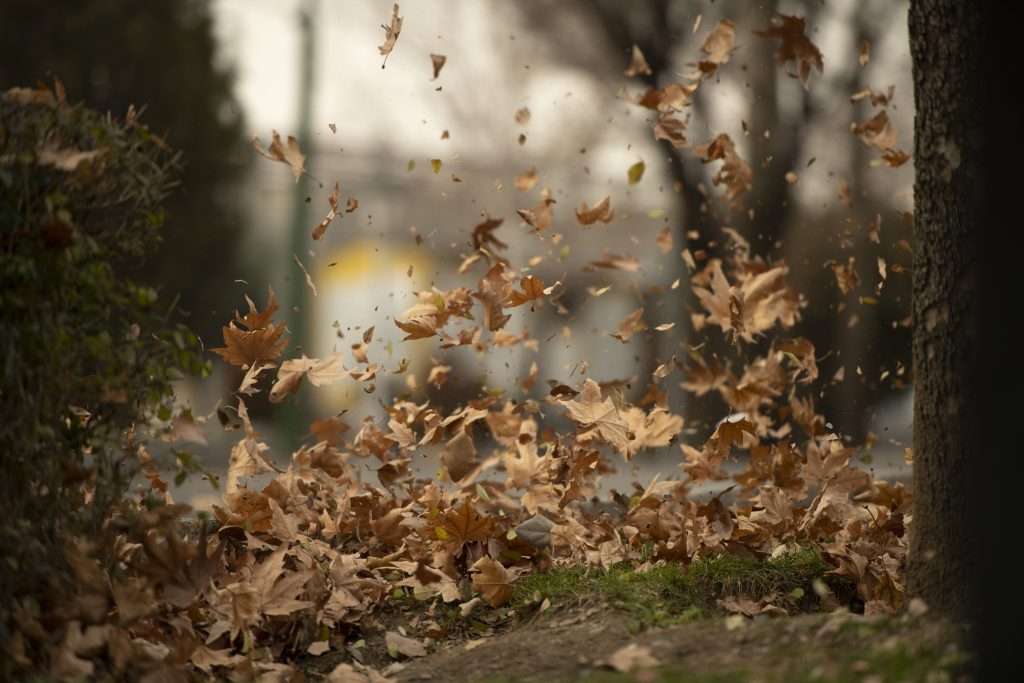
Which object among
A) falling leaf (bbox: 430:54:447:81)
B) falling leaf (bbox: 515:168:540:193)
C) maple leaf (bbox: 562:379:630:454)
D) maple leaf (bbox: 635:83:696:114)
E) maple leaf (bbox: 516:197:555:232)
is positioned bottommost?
maple leaf (bbox: 562:379:630:454)

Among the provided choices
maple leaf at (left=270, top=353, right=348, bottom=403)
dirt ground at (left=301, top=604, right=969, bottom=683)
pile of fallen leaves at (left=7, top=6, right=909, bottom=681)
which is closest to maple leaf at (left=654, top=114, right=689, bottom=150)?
pile of fallen leaves at (left=7, top=6, right=909, bottom=681)

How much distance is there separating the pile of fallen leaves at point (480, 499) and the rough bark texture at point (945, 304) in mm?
589

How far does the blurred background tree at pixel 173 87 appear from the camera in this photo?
1523 cm

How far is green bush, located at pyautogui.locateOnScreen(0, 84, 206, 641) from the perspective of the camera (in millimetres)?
2824

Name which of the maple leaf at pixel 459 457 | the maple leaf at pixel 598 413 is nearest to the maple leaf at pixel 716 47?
the maple leaf at pixel 598 413

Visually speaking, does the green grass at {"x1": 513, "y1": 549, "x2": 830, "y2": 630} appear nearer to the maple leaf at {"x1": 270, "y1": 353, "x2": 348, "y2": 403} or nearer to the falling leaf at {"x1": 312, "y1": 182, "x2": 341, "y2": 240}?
the maple leaf at {"x1": 270, "y1": 353, "x2": 348, "y2": 403}

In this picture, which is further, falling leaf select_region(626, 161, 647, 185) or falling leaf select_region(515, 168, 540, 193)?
falling leaf select_region(515, 168, 540, 193)

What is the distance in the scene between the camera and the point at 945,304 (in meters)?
3.17

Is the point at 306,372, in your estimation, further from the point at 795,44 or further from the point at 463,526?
the point at 795,44

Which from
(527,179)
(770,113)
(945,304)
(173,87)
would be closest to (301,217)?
(173,87)

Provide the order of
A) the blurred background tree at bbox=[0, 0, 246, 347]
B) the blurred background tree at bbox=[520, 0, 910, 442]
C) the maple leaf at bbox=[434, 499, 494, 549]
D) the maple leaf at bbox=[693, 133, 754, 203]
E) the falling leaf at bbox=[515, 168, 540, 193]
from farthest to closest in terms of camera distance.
Result: the blurred background tree at bbox=[0, 0, 246, 347], the blurred background tree at bbox=[520, 0, 910, 442], the falling leaf at bbox=[515, 168, 540, 193], the maple leaf at bbox=[693, 133, 754, 203], the maple leaf at bbox=[434, 499, 494, 549]

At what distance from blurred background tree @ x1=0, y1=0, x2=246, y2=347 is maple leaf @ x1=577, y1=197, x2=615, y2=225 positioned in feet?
37.1

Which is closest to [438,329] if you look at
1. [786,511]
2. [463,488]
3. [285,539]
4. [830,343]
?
[463,488]

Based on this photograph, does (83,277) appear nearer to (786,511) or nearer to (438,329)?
(438,329)
